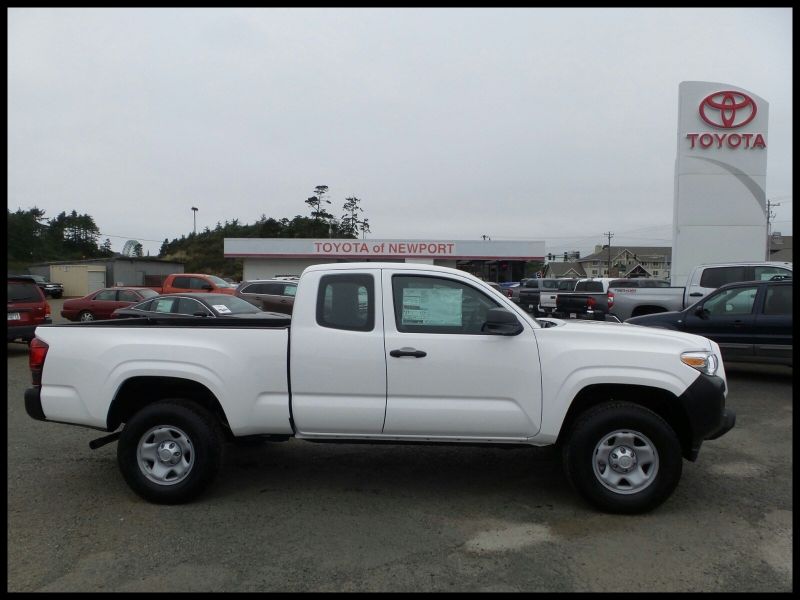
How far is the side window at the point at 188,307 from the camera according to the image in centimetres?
1310

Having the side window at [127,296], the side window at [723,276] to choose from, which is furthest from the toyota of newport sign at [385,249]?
the side window at [723,276]

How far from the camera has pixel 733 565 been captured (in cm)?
363

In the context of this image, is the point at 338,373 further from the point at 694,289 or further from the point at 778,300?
the point at 694,289

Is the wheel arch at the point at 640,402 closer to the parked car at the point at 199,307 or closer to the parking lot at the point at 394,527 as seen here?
the parking lot at the point at 394,527

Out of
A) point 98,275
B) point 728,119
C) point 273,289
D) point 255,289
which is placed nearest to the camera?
point 273,289

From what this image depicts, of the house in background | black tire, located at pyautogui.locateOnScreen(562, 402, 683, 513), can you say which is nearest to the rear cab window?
black tire, located at pyautogui.locateOnScreen(562, 402, 683, 513)

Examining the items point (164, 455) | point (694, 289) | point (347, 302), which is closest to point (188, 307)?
point (164, 455)

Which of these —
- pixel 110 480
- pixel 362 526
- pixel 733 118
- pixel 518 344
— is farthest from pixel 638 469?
pixel 733 118

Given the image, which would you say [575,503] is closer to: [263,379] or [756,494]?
[756,494]

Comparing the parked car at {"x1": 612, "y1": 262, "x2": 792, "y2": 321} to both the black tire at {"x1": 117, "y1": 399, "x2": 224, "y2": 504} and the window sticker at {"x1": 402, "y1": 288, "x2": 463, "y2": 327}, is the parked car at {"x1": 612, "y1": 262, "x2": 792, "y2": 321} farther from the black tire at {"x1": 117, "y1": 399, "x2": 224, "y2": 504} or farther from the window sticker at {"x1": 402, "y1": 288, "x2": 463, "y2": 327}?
the black tire at {"x1": 117, "y1": 399, "x2": 224, "y2": 504}

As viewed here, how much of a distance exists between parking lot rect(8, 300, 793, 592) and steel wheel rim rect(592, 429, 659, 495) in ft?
0.83

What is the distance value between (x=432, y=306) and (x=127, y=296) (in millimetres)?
16358

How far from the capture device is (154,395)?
4887 mm

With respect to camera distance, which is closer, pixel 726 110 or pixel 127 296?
pixel 127 296
